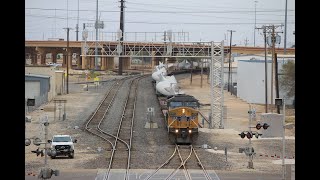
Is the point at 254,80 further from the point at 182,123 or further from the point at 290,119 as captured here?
the point at 182,123

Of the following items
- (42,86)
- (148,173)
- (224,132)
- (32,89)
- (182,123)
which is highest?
(42,86)

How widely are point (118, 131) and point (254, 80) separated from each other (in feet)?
52.7

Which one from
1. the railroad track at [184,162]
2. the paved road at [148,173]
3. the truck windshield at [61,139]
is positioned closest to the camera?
the paved road at [148,173]

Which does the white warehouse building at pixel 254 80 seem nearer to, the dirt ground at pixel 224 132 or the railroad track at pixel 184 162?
the dirt ground at pixel 224 132

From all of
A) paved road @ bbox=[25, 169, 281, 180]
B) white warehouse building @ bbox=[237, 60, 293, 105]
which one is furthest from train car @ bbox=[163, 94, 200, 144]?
white warehouse building @ bbox=[237, 60, 293, 105]

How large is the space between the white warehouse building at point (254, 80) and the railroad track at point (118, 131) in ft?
28.0

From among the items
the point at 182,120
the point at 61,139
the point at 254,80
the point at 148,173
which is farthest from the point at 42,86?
the point at 148,173

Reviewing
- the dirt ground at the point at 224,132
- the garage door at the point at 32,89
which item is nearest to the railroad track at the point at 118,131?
the dirt ground at the point at 224,132

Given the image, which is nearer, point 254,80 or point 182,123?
point 182,123

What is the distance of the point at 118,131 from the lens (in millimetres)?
→ 24922

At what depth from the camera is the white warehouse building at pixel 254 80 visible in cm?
3562

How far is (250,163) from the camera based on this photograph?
54.7 ft
